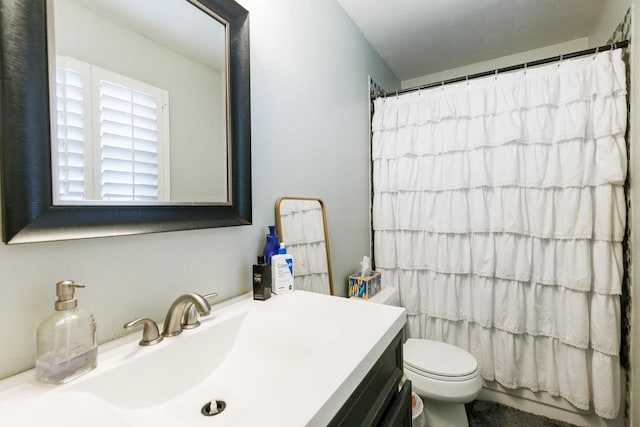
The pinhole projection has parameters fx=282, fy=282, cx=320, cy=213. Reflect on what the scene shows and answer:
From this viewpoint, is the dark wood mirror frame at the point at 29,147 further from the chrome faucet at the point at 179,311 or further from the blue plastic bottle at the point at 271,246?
the blue plastic bottle at the point at 271,246

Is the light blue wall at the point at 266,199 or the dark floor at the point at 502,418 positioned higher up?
the light blue wall at the point at 266,199

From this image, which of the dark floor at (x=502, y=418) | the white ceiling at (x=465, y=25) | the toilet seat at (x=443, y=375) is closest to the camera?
the toilet seat at (x=443, y=375)

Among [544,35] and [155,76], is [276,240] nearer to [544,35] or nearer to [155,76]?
[155,76]

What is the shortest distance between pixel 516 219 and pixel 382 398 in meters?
1.38

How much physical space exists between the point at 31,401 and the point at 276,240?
686 millimetres

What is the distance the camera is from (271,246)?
102 cm

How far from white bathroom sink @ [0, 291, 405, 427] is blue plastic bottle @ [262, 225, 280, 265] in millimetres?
156

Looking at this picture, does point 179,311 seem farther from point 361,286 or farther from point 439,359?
point 439,359

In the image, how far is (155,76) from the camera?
738mm

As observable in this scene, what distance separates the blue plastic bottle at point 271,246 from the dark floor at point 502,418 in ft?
5.00

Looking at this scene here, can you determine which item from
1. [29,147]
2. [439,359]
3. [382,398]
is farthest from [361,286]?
[29,147]

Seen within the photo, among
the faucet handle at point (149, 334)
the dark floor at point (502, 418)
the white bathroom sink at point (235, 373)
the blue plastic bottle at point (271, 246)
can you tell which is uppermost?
the blue plastic bottle at point (271, 246)

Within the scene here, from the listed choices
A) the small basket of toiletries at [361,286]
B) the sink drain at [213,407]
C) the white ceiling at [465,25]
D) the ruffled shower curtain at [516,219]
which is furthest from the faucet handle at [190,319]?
the white ceiling at [465,25]

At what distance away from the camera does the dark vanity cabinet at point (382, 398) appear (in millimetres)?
558
